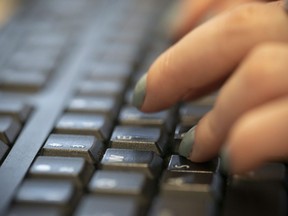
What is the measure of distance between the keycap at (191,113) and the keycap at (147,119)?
0.02m

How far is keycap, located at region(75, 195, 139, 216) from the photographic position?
45 centimetres

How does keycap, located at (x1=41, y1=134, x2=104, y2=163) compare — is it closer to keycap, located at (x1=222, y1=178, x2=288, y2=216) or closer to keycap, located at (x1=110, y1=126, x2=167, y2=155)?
keycap, located at (x1=110, y1=126, x2=167, y2=155)

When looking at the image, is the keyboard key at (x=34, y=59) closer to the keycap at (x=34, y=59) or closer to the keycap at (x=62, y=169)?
the keycap at (x=34, y=59)

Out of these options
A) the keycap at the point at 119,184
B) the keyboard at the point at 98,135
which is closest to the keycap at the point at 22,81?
the keyboard at the point at 98,135

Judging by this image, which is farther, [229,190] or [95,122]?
[95,122]

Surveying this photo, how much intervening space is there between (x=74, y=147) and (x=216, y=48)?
16cm

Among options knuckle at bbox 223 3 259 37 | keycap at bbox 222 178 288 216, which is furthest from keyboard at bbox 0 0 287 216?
knuckle at bbox 223 3 259 37

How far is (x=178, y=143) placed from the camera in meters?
0.56

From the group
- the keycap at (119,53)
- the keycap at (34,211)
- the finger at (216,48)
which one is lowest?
the keycap at (34,211)

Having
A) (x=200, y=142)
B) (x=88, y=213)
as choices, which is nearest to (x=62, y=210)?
(x=88, y=213)

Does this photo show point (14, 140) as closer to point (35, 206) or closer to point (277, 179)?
point (35, 206)

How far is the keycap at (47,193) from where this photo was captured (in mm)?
463

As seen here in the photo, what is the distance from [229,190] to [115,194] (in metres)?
0.09

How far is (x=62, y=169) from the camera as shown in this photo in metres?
0.50
